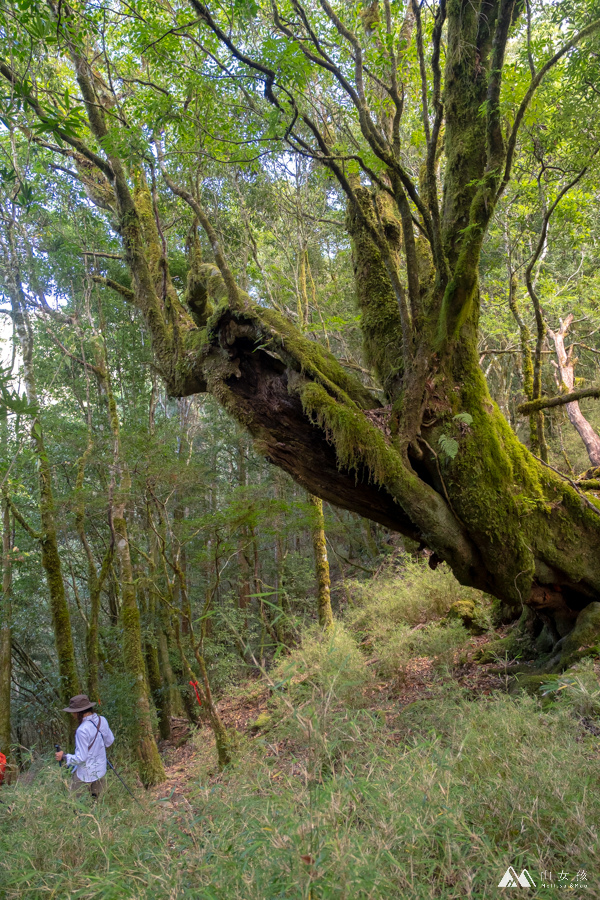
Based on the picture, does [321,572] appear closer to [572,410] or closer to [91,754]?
[91,754]

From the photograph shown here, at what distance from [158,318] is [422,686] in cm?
503

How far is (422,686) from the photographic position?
17.6 ft

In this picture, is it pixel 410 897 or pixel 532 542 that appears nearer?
pixel 410 897

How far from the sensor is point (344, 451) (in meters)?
3.72

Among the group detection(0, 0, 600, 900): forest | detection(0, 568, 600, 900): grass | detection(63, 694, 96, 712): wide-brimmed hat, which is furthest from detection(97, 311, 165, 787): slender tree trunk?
detection(0, 568, 600, 900): grass

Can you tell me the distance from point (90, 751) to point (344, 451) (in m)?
4.12

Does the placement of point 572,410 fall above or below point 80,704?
above

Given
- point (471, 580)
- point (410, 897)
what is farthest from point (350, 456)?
point (410, 897)

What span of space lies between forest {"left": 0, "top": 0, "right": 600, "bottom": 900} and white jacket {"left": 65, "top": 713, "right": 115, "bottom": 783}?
1.33 ft

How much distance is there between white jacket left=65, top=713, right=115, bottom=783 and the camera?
4758 millimetres

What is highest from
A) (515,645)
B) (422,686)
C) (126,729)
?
(515,645)

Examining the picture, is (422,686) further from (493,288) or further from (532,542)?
(493,288)

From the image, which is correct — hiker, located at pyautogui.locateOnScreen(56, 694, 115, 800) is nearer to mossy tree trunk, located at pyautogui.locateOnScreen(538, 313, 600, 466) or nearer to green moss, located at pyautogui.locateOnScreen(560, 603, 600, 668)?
green moss, located at pyautogui.locateOnScreen(560, 603, 600, 668)

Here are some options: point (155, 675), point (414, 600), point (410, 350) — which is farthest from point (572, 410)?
point (155, 675)
